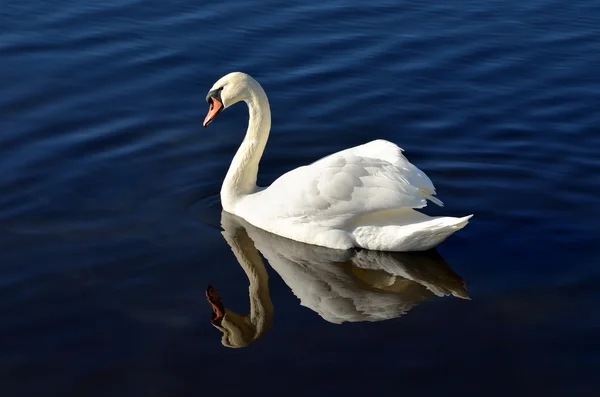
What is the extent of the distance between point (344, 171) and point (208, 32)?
653 centimetres

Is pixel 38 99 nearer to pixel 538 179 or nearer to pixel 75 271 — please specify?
pixel 75 271

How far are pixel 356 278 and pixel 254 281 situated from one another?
96cm

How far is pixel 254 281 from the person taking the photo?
938cm

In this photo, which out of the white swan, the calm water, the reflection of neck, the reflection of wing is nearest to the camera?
the calm water

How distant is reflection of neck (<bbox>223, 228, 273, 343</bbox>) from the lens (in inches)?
340

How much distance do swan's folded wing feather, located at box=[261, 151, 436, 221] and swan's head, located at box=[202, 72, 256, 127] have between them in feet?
3.86

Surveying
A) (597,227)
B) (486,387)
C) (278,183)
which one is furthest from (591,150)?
(486,387)

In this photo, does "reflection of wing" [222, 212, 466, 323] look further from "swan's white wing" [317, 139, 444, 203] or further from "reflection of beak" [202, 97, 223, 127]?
"reflection of beak" [202, 97, 223, 127]

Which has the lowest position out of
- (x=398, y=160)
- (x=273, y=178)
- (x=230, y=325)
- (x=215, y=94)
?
(x=230, y=325)

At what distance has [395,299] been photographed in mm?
8992

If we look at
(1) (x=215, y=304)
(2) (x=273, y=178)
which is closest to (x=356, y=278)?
(1) (x=215, y=304)

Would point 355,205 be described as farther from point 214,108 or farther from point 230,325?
point 214,108

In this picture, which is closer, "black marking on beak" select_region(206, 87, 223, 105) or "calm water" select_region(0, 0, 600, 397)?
"calm water" select_region(0, 0, 600, 397)

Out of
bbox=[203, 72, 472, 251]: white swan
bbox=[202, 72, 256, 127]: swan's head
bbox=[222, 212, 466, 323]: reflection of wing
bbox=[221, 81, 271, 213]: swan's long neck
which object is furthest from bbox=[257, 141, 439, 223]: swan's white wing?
bbox=[202, 72, 256, 127]: swan's head
